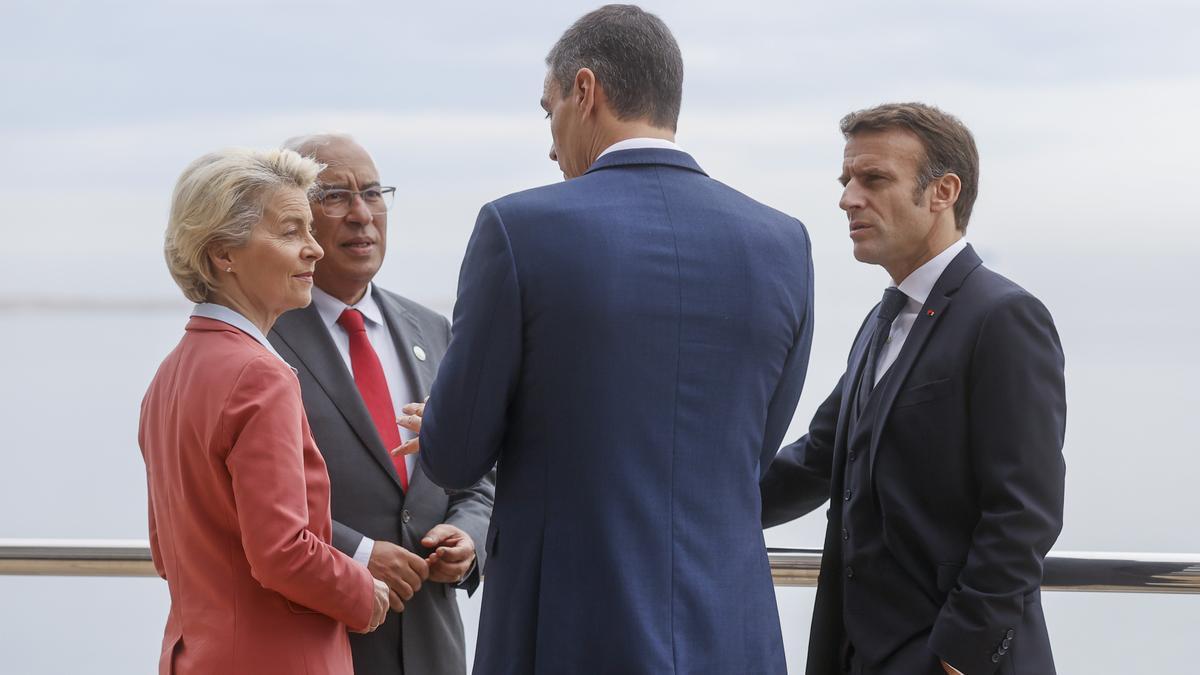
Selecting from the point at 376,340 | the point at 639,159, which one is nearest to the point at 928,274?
the point at 639,159

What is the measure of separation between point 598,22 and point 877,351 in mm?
737

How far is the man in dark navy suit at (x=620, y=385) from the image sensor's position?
1608 mm

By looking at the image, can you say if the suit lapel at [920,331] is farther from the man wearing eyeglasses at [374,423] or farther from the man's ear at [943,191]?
the man wearing eyeglasses at [374,423]

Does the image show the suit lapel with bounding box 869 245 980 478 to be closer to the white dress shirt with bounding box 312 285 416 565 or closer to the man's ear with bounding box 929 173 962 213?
the man's ear with bounding box 929 173 962 213

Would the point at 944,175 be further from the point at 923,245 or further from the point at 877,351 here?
the point at 877,351

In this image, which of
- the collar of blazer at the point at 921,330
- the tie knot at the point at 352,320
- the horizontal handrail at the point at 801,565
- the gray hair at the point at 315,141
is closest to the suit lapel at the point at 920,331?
the collar of blazer at the point at 921,330

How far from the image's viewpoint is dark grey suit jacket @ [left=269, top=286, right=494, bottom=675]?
6.79ft

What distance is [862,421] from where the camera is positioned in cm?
201

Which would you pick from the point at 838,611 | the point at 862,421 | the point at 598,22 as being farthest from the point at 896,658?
the point at 598,22

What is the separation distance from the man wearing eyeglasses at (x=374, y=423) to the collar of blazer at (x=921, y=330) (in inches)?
28.0

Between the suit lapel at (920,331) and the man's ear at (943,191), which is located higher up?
the man's ear at (943,191)

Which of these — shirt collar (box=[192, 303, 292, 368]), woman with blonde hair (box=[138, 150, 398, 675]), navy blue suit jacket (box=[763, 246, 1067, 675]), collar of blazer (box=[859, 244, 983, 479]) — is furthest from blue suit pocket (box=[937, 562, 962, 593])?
shirt collar (box=[192, 303, 292, 368])

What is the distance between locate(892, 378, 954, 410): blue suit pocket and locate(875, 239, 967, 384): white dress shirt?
0.09 meters

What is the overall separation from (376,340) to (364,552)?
17.0 inches
